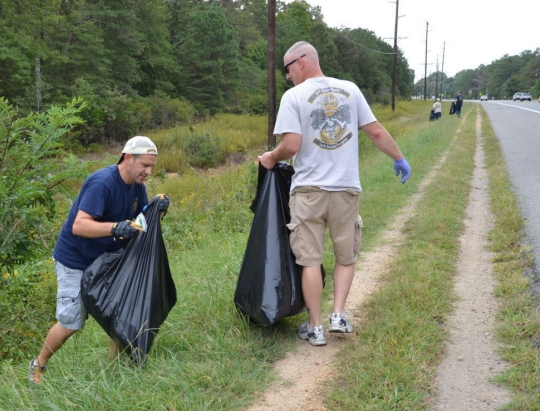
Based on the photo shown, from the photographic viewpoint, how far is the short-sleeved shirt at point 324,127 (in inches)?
125

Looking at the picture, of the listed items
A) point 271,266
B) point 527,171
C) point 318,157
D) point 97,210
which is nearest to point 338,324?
point 271,266

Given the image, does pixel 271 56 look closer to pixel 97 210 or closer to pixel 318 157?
pixel 318 157

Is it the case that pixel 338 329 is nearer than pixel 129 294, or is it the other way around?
pixel 129 294

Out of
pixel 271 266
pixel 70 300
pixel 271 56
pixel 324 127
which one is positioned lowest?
pixel 70 300

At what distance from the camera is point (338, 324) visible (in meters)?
3.38

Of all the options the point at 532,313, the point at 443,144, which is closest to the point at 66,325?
the point at 532,313

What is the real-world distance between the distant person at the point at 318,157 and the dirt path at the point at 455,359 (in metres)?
0.24

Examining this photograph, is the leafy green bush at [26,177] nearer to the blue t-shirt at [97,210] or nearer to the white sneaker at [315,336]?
the blue t-shirt at [97,210]

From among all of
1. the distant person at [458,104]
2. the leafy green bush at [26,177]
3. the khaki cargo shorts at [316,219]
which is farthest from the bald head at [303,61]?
the distant person at [458,104]

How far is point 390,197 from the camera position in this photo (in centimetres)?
808

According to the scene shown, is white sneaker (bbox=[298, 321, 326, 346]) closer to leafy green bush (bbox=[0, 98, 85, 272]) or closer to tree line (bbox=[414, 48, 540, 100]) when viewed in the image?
leafy green bush (bbox=[0, 98, 85, 272])

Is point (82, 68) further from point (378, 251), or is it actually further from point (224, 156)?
point (378, 251)

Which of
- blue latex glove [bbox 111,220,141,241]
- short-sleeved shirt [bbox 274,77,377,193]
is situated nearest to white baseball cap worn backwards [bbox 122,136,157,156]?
blue latex glove [bbox 111,220,141,241]

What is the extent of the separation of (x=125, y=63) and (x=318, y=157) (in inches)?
1163
